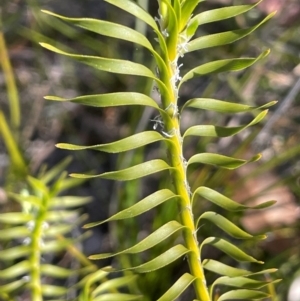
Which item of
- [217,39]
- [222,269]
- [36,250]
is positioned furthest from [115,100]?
[36,250]

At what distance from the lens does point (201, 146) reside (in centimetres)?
113

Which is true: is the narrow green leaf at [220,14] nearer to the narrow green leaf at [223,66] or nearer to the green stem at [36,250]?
the narrow green leaf at [223,66]

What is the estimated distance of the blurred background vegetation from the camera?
1.11 meters

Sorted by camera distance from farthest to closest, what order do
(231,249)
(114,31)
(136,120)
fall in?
(136,120)
(231,249)
(114,31)

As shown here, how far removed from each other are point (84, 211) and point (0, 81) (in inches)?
16.3

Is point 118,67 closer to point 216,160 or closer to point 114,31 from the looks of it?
point 114,31

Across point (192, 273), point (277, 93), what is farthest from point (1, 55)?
point (192, 273)

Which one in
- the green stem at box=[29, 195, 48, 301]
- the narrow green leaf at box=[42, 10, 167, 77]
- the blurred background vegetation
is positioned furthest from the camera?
the blurred background vegetation

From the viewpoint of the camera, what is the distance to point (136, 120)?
1212 millimetres

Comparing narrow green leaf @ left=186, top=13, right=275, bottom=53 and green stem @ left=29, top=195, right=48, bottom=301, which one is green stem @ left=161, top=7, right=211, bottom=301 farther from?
green stem @ left=29, top=195, right=48, bottom=301

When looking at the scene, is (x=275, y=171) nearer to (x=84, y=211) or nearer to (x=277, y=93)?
Answer: (x=277, y=93)

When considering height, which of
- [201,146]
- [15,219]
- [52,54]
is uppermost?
[52,54]

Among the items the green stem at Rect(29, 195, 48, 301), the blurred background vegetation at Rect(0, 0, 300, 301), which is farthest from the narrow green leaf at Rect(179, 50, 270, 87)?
the blurred background vegetation at Rect(0, 0, 300, 301)

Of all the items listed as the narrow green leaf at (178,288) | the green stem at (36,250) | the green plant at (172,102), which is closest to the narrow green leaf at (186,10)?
the green plant at (172,102)
